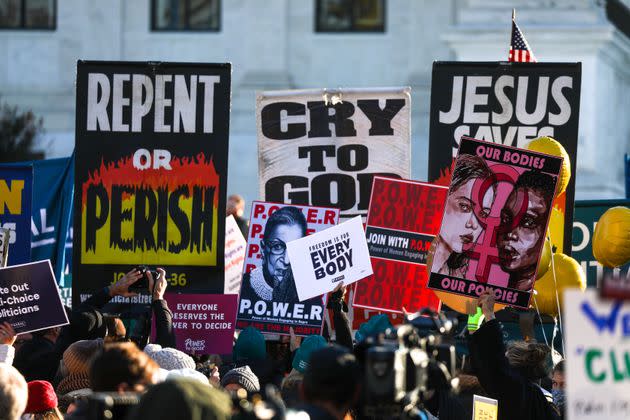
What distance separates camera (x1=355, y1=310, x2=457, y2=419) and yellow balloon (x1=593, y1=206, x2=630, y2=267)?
3.83 metres

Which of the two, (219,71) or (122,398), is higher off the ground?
(219,71)

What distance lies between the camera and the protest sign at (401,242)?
10289 millimetres

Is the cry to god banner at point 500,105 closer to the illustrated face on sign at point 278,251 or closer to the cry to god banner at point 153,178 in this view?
the illustrated face on sign at point 278,251

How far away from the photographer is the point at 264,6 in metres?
25.2

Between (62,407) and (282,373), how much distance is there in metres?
2.17

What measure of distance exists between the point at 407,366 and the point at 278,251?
4.89 metres

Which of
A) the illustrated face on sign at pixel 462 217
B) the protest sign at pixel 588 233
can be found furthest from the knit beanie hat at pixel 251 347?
the protest sign at pixel 588 233

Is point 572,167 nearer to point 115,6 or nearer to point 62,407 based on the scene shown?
point 62,407

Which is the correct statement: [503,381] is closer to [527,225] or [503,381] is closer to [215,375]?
[215,375]

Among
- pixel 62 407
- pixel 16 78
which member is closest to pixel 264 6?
pixel 16 78

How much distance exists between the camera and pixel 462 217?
932 centimetres

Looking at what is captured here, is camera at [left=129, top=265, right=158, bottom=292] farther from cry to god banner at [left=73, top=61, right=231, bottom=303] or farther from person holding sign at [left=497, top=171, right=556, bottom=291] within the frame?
person holding sign at [left=497, top=171, right=556, bottom=291]

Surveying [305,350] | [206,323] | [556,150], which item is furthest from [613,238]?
[206,323]

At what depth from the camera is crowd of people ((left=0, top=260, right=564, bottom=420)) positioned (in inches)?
216
